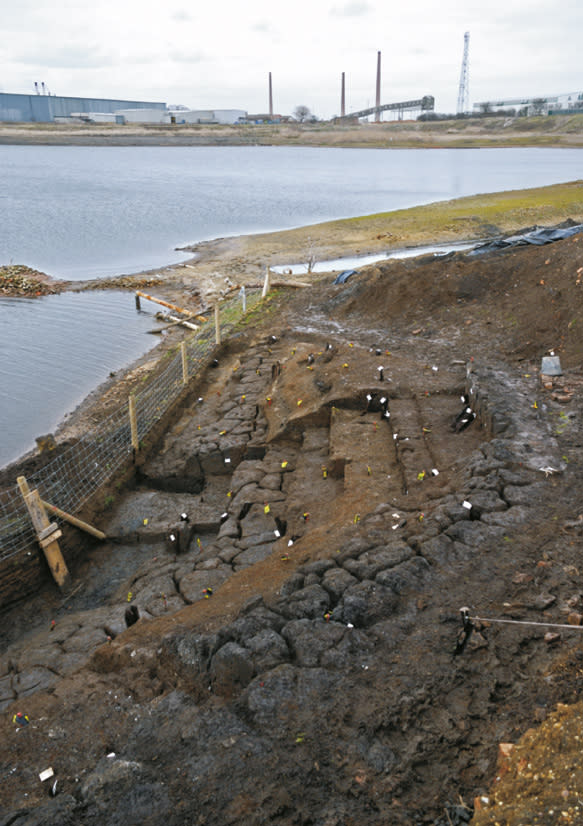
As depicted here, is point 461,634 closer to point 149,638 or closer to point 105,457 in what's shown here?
point 149,638

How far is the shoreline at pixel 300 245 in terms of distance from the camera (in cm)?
1998

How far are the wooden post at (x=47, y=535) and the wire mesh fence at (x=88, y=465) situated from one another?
0.19 metres

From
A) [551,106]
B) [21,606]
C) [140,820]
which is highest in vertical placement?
[551,106]

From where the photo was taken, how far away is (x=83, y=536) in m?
9.36

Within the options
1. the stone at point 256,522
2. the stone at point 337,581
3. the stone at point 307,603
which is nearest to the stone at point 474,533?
the stone at point 337,581

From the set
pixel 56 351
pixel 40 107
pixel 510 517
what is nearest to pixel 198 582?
pixel 510 517

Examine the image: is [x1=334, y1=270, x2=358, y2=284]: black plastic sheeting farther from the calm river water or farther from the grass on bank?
the grass on bank

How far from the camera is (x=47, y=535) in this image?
27.3 feet

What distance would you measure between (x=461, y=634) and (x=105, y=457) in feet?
A: 25.7

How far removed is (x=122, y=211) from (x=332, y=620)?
4818cm

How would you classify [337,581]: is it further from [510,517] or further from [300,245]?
[300,245]

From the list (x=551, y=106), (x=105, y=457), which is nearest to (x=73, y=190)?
(x=105, y=457)

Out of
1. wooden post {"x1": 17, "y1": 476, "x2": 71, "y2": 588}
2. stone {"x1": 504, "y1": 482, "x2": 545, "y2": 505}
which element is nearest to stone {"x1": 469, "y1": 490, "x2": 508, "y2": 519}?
stone {"x1": 504, "y1": 482, "x2": 545, "y2": 505}

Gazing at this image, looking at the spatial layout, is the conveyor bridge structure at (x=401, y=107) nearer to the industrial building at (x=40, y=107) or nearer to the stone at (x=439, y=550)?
the industrial building at (x=40, y=107)
